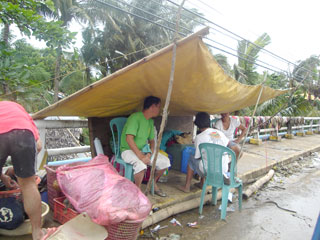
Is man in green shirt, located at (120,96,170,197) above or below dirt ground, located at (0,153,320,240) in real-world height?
above

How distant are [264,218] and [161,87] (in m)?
2.35

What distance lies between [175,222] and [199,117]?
160 cm

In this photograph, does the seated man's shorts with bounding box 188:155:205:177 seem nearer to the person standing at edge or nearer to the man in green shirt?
the man in green shirt

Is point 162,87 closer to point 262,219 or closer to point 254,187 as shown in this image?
point 262,219

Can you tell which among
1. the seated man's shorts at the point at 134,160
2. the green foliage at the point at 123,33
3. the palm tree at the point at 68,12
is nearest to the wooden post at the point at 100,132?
the seated man's shorts at the point at 134,160

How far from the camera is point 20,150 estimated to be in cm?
177

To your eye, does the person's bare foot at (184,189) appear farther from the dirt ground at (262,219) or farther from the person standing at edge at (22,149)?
the person standing at edge at (22,149)

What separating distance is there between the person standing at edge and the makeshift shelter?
2.70 ft

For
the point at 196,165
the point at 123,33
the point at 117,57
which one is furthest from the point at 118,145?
the point at 123,33

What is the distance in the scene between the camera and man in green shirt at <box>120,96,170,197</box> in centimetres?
299

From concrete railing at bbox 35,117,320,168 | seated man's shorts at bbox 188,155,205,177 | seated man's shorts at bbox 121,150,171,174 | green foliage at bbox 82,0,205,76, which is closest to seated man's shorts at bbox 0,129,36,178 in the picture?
seated man's shorts at bbox 121,150,171,174

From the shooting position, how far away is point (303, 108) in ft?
38.1

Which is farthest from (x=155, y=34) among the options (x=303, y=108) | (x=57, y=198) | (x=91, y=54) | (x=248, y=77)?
(x=57, y=198)

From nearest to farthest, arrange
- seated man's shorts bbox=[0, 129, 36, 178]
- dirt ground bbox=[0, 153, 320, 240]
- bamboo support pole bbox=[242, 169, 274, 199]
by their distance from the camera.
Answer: seated man's shorts bbox=[0, 129, 36, 178], dirt ground bbox=[0, 153, 320, 240], bamboo support pole bbox=[242, 169, 274, 199]
